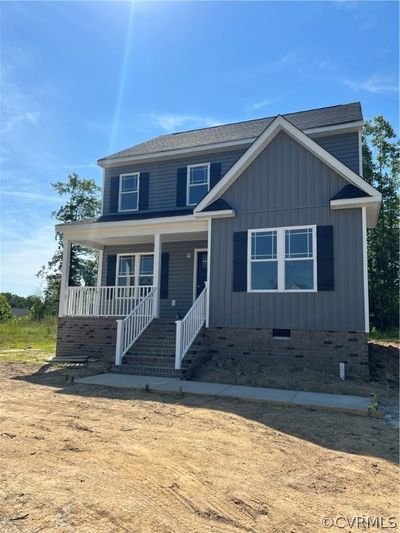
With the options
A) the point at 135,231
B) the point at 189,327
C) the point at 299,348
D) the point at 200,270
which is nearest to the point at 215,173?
the point at 200,270

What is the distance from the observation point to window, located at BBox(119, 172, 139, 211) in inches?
618

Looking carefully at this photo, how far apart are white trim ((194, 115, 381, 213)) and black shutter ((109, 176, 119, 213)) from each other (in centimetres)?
514

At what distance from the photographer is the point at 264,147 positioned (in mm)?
11508

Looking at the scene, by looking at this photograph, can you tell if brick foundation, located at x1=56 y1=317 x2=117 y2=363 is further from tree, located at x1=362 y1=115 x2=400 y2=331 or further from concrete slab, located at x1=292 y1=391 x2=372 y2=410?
tree, located at x1=362 y1=115 x2=400 y2=331

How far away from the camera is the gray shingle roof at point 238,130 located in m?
13.9

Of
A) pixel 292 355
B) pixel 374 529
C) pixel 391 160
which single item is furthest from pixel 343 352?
pixel 391 160

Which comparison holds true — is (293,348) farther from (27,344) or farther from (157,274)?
(27,344)

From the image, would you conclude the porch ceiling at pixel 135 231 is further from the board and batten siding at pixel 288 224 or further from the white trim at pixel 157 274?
the board and batten siding at pixel 288 224

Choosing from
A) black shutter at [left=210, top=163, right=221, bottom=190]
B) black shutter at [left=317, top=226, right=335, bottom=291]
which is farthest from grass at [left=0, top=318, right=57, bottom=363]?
black shutter at [left=317, top=226, right=335, bottom=291]

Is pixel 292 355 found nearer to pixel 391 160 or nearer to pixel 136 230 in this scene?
pixel 136 230

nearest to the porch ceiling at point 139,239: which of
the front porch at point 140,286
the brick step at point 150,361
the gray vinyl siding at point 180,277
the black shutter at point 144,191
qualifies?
the front porch at point 140,286

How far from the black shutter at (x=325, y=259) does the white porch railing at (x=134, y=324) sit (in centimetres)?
481

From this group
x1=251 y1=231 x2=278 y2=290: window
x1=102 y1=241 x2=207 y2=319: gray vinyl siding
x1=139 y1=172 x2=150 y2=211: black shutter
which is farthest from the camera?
x1=139 y1=172 x2=150 y2=211: black shutter

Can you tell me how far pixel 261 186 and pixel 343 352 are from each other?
4.80 m
